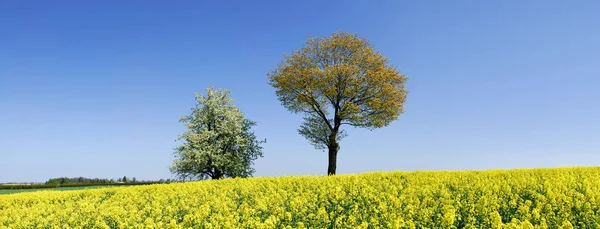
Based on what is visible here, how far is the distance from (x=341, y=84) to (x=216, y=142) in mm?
12132

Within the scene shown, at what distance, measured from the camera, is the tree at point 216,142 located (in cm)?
3450

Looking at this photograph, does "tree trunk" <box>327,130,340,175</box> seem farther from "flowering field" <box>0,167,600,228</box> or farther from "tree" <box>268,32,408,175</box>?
"flowering field" <box>0,167,600,228</box>

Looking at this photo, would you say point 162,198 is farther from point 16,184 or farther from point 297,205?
point 16,184

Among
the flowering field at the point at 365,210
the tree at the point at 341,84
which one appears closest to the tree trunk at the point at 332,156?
the tree at the point at 341,84

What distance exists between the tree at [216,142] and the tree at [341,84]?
519cm

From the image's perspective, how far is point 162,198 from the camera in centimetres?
1557

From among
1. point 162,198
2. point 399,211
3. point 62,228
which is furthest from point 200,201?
point 399,211

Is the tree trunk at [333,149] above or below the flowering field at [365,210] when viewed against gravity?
above

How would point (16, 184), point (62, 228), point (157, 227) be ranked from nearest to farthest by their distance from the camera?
point (157, 227), point (62, 228), point (16, 184)

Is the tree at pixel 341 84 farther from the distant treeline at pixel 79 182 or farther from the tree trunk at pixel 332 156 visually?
the distant treeline at pixel 79 182

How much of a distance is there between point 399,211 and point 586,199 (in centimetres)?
661

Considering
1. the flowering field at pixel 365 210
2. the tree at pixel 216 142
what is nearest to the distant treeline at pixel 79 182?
the tree at pixel 216 142

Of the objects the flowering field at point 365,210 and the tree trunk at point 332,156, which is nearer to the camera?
the flowering field at point 365,210

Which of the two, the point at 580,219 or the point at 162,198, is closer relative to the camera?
the point at 580,219
